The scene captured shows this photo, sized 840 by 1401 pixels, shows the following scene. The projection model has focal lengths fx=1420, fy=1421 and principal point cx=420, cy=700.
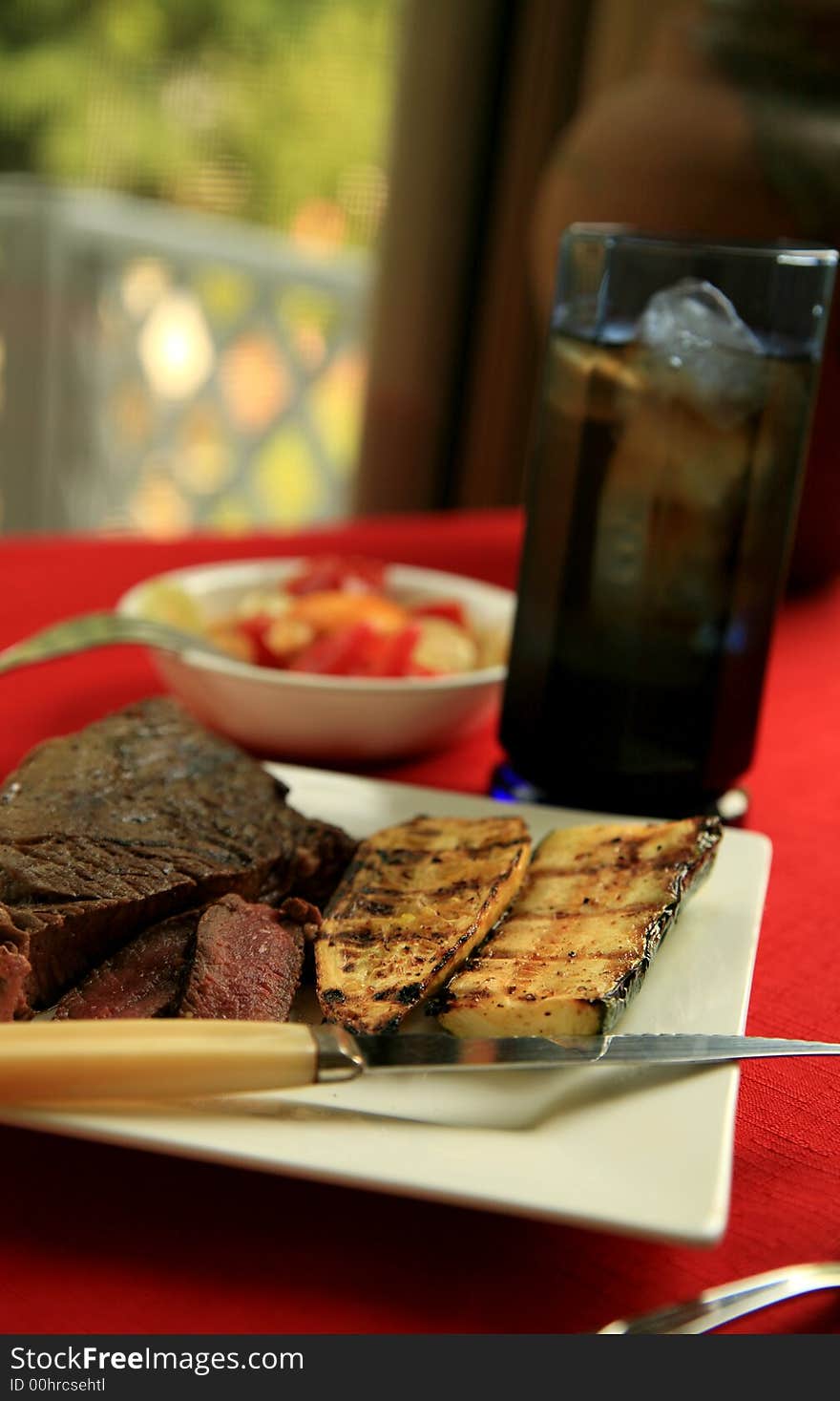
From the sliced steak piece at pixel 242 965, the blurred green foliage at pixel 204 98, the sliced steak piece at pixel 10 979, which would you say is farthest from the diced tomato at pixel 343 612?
the blurred green foliage at pixel 204 98

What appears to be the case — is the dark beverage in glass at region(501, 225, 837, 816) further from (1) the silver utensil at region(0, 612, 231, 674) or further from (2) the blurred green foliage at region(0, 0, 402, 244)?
(2) the blurred green foliage at region(0, 0, 402, 244)

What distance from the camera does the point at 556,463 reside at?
1.09m

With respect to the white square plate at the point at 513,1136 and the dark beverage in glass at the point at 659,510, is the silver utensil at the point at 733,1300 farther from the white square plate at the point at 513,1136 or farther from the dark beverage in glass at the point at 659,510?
the dark beverage in glass at the point at 659,510

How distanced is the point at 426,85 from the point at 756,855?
106 inches

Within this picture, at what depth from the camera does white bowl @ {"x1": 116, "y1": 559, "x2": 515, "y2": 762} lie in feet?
3.78

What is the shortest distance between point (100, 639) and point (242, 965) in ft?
1.60

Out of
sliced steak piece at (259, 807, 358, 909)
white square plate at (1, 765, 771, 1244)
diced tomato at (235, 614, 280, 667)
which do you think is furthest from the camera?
diced tomato at (235, 614, 280, 667)

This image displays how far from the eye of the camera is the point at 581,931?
0.81 m

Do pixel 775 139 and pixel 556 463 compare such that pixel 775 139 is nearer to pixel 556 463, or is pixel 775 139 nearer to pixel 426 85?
pixel 556 463

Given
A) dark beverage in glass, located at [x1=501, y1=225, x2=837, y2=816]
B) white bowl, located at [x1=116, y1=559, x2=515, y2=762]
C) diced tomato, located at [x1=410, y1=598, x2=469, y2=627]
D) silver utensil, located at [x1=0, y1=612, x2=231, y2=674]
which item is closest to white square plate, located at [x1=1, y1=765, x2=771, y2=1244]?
dark beverage in glass, located at [x1=501, y1=225, x2=837, y2=816]

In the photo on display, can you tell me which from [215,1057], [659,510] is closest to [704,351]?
[659,510]

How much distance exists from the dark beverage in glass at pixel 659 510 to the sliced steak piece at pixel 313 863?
0.81ft

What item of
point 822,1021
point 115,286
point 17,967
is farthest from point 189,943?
point 115,286

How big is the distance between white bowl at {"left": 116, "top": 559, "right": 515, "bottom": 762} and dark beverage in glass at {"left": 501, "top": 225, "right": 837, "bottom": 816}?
9 centimetres
